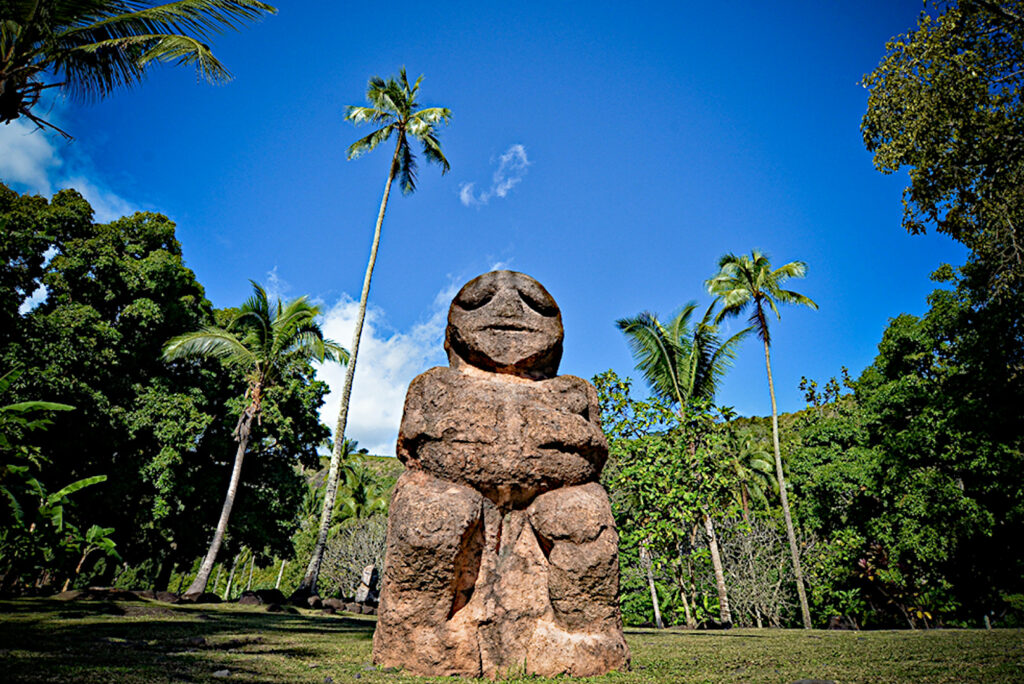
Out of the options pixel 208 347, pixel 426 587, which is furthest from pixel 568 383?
pixel 208 347

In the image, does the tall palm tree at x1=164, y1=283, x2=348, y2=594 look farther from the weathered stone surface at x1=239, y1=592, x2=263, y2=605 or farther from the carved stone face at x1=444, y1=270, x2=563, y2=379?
the carved stone face at x1=444, y1=270, x2=563, y2=379

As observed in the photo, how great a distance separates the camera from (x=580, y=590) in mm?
4695

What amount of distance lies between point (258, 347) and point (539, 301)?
582 inches

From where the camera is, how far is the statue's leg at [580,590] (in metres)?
4.55

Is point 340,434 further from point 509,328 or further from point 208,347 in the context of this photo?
point 509,328

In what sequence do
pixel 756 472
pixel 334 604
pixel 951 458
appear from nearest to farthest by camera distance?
pixel 334 604 → pixel 951 458 → pixel 756 472

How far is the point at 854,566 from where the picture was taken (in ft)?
61.9

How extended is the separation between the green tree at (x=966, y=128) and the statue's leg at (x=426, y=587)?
30.9 feet

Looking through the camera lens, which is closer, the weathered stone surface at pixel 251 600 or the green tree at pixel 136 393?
the weathered stone surface at pixel 251 600

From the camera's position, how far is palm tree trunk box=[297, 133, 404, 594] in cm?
Result: 1459

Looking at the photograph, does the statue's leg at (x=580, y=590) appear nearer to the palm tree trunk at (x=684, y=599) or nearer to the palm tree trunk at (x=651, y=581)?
the palm tree trunk at (x=684, y=599)

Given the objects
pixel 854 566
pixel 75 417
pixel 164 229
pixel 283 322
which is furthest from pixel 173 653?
pixel 854 566

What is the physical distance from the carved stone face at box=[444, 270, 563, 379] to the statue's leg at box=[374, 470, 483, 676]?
1495mm

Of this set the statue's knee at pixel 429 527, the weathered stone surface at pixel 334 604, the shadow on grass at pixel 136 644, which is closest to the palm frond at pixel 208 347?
the weathered stone surface at pixel 334 604
